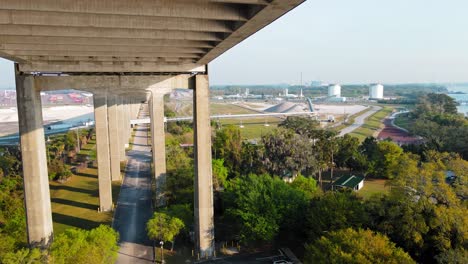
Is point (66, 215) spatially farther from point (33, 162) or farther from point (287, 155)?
point (287, 155)

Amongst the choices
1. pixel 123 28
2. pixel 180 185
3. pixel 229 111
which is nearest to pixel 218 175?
pixel 180 185

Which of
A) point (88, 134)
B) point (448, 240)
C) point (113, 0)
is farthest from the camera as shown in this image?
point (88, 134)

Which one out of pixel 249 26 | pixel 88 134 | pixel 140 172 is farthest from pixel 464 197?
pixel 88 134

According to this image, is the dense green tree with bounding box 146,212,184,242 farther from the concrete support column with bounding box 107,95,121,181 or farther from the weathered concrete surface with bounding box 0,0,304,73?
the concrete support column with bounding box 107,95,121,181

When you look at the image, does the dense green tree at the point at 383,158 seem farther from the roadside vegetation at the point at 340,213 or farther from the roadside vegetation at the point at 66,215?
the roadside vegetation at the point at 66,215

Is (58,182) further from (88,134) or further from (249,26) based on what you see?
(249,26)

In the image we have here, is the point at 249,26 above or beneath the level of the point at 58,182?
above

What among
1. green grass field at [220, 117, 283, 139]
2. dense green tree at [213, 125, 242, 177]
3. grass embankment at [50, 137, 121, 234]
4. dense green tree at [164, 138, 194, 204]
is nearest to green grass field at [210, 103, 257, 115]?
green grass field at [220, 117, 283, 139]
